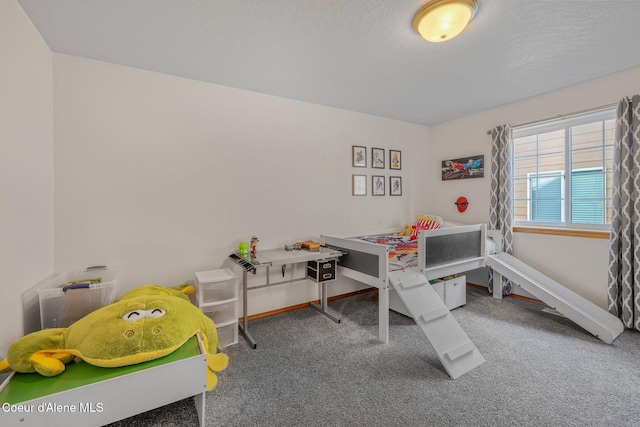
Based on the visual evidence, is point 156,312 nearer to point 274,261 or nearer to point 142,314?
point 142,314

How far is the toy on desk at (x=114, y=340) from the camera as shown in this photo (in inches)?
51.9

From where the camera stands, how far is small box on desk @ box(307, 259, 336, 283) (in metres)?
2.74

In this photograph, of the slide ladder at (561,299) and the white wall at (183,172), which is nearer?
the white wall at (183,172)

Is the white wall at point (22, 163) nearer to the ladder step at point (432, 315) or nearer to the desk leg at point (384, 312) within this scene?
the desk leg at point (384, 312)

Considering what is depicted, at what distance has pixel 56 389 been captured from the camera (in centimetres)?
121

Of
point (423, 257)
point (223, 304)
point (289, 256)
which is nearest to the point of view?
point (223, 304)

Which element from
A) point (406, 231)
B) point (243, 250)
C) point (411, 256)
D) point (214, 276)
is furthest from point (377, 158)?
point (214, 276)

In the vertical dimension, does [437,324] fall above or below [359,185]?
below

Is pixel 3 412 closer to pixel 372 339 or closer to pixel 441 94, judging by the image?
pixel 372 339

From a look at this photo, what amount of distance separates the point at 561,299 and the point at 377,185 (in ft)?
7.79

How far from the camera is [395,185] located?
13.6 ft

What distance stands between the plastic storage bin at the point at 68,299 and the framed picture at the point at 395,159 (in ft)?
11.8

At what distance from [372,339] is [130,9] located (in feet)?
10.2

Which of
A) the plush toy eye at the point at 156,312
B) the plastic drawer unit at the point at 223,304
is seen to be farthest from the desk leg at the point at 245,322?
the plush toy eye at the point at 156,312
